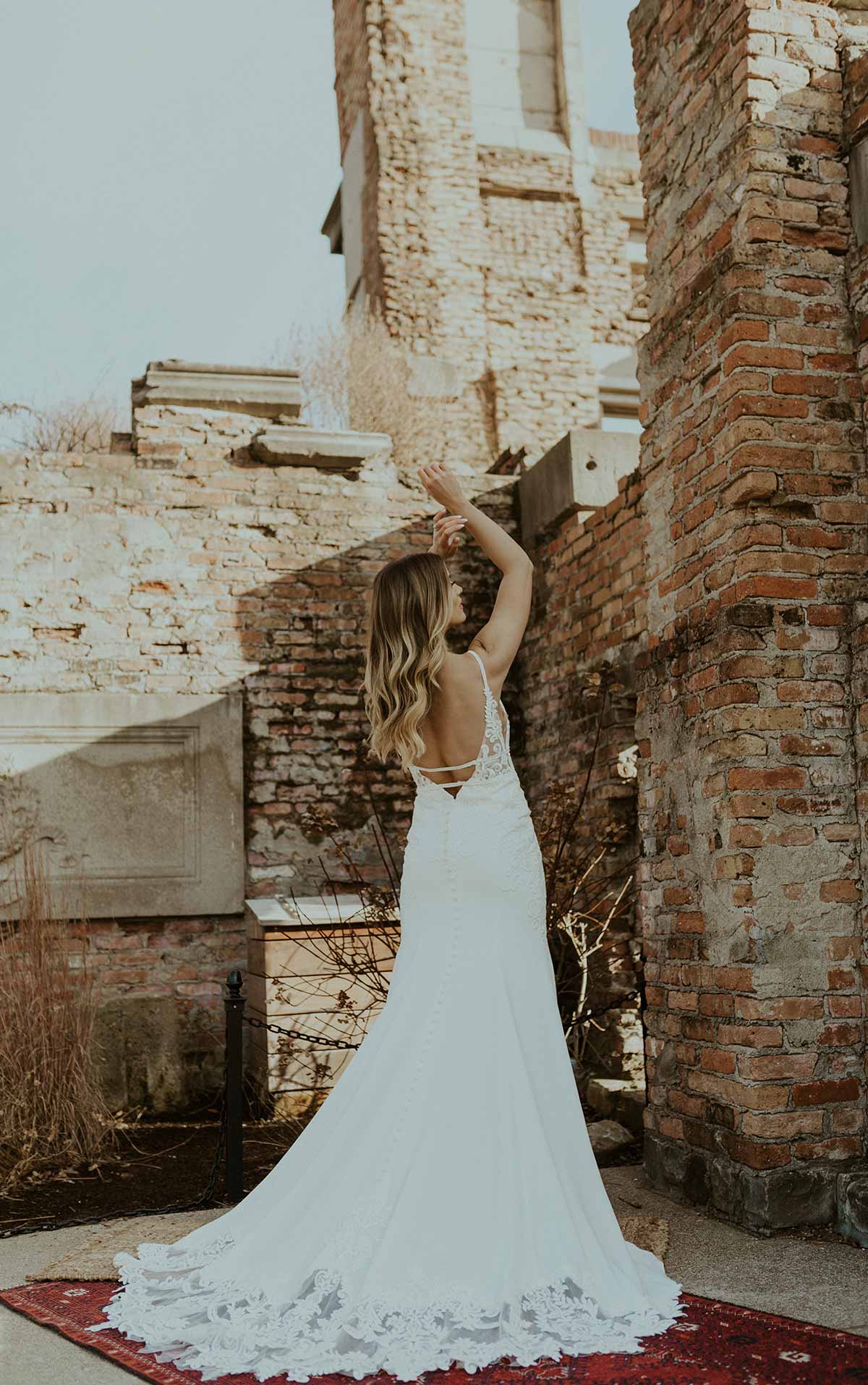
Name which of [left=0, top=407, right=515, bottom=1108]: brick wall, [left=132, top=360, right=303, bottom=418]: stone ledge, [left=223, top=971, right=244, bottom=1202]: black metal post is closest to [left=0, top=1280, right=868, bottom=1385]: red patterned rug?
[left=223, top=971, right=244, bottom=1202]: black metal post

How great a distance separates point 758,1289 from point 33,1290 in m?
2.06

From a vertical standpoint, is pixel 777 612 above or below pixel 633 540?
below

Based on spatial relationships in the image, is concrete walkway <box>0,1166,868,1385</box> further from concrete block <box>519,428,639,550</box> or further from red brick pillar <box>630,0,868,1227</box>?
concrete block <box>519,428,639,550</box>

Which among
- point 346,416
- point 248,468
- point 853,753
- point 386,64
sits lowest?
point 853,753

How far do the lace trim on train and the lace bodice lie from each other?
1270 mm

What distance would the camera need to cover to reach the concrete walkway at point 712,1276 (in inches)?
116

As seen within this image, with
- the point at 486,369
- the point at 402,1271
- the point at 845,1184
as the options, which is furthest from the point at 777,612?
the point at 486,369

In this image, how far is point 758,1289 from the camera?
3293 mm

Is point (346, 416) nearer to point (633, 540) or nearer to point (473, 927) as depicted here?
point (633, 540)

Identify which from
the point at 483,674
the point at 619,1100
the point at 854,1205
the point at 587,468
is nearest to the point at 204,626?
the point at 587,468

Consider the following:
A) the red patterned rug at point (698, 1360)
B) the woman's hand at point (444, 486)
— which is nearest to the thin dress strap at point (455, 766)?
the woman's hand at point (444, 486)

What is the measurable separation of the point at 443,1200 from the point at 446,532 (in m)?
1.74

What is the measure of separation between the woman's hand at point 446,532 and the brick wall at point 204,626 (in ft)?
12.9

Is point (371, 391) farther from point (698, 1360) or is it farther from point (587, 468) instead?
point (698, 1360)
